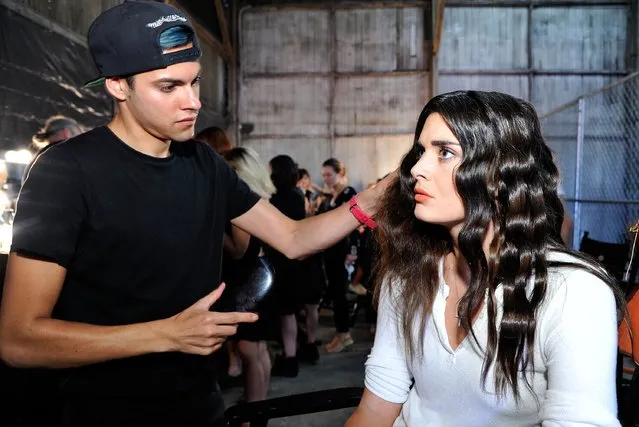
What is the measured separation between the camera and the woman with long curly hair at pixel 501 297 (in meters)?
1.10

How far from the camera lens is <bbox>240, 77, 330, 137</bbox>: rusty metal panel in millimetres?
10930

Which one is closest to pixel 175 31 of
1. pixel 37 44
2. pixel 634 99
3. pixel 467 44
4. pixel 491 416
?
pixel 491 416

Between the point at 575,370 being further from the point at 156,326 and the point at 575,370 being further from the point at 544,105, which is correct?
the point at 544,105

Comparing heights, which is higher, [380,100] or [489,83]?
[489,83]

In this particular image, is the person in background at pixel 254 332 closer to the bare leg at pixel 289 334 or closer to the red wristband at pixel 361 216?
the bare leg at pixel 289 334

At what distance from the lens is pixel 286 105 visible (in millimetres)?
11000

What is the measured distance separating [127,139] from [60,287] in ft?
1.39

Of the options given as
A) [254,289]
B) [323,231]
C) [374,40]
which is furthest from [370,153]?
[323,231]

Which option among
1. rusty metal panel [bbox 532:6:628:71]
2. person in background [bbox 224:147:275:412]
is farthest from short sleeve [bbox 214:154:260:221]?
rusty metal panel [bbox 532:6:628:71]

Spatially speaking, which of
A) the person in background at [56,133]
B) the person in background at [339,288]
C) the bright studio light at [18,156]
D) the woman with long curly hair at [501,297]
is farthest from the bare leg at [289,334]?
the woman with long curly hair at [501,297]

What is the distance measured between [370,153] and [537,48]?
3823mm

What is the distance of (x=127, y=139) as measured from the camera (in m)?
1.44

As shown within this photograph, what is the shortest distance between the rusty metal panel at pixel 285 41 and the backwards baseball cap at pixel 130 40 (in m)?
9.82

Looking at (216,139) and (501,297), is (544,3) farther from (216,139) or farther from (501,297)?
(501,297)
